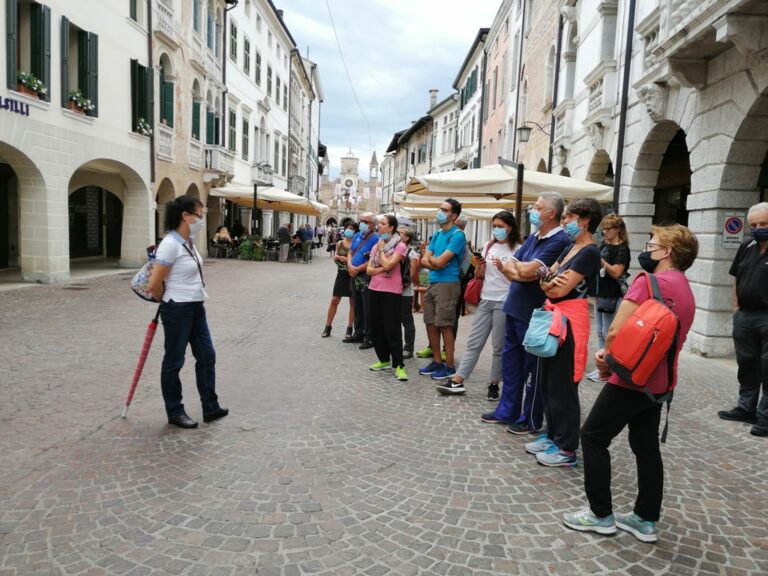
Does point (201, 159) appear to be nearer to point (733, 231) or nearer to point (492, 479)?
point (733, 231)

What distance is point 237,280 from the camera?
50.8 feet

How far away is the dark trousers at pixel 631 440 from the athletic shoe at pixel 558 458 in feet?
2.78

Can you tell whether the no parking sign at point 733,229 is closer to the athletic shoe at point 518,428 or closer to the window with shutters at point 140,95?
the athletic shoe at point 518,428

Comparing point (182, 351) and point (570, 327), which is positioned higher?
point (570, 327)

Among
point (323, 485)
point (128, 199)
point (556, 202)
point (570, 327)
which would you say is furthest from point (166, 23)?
point (323, 485)

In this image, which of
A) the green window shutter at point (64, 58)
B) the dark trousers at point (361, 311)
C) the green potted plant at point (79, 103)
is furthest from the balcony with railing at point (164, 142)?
the dark trousers at point (361, 311)

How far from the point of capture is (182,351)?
434 cm

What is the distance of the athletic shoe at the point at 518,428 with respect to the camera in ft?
14.9

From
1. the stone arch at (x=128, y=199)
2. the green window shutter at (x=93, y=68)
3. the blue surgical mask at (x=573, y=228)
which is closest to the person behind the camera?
the blue surgical mask at (x=573, y=228)

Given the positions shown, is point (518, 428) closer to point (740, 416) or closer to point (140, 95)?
point (740, 416)

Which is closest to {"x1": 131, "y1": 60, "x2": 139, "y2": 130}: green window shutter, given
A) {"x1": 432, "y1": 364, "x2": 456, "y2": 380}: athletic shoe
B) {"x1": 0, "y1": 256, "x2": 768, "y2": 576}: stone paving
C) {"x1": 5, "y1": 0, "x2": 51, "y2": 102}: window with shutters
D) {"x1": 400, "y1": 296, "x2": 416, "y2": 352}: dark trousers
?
{"x1": 5, "y1": 0, "x2": 51, "y2": 102}: window with shutters

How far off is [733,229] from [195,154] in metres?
18.6

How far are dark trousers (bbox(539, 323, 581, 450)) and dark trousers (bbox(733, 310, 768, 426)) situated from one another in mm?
2160

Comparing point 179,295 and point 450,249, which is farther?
point 450,249
